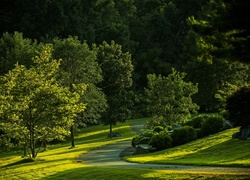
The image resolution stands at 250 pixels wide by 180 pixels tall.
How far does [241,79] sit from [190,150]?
108ft

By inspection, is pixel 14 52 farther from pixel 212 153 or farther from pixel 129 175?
pixel 129 175

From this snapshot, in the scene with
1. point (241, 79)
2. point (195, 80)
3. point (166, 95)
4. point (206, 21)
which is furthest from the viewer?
point (195, 80)

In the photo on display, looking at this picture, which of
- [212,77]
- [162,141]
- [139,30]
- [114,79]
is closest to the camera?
[162,141]

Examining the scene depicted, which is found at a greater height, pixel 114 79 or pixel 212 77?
→ pixel 114 79

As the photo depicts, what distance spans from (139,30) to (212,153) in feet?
241

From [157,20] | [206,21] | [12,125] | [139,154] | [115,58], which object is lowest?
[139,154]

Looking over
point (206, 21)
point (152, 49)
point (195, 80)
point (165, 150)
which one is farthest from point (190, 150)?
point (152, 49)

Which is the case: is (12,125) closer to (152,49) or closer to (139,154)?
(139,154)

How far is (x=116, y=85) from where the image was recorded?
63.1 meters

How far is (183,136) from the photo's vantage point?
35.4 m

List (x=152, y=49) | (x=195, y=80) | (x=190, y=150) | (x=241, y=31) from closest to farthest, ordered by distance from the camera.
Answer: (x=241, y=31) < (x=190, y=150) < (x=195, y=80) < (x=152, y=49)

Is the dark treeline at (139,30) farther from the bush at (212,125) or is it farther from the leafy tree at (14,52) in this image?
the bush at (212,125)

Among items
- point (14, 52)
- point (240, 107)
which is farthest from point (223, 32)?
point (14, 52)

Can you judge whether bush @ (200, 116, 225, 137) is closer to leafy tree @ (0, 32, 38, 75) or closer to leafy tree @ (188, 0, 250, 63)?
leafy tree @ (188, 0, 250, 63)
